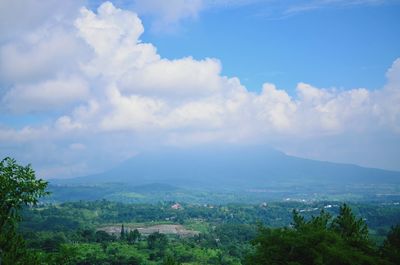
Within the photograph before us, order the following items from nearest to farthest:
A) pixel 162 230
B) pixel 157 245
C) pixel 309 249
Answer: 1. pixel 309 249
2. pixel 157 245
3. pixel 162 230

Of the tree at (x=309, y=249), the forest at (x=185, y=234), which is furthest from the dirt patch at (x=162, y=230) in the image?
the tree at (x=309, y=249)

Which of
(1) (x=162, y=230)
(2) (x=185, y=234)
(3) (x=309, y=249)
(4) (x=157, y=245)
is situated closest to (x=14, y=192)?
(3) (x=309, y=249)

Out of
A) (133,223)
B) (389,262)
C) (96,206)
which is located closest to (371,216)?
(133,223)

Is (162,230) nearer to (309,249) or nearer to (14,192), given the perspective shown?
(309,249)

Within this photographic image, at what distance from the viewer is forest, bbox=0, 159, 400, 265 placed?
16.8 m

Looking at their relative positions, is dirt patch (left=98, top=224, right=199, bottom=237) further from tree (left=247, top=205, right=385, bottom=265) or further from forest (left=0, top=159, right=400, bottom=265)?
tree (left=247, top=205, right=385, bottom=265)

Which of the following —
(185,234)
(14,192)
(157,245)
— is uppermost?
(14,192)

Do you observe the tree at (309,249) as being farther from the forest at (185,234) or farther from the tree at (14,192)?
the tree at (14,192)

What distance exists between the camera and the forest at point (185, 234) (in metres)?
16.8

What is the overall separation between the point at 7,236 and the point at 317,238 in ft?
45.8

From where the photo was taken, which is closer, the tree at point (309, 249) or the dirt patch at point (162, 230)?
the tree at point (309, 249)

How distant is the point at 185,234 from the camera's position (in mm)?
98250

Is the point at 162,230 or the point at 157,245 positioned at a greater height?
the point at 157,245

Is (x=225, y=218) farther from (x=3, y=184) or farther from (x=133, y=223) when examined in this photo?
(x=3, y=184)
